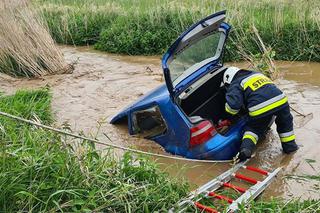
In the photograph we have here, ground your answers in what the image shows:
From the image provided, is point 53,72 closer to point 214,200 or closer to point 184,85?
point 184,85

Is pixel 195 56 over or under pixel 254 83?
over

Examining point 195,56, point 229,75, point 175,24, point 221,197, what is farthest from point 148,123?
point 175,24

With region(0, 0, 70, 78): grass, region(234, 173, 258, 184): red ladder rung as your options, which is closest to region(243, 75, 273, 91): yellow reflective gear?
region(234, 173, 258, 184): red ladder rung

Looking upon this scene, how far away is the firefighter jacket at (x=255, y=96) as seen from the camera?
5098 mm

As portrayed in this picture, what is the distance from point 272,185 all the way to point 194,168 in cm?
91

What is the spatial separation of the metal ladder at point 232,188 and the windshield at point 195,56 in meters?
1.35

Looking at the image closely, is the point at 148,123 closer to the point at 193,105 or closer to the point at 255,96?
the point at 193,105

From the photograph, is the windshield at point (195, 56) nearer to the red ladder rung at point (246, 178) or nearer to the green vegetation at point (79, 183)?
the red ladder rung at point (246, 178)

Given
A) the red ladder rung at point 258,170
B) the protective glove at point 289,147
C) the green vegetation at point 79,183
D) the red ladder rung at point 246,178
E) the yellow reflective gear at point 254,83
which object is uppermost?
the yellow reflective gear at point 254,83

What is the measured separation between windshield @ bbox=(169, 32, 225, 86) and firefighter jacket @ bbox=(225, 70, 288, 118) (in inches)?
25.7

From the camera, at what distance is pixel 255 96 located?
5.11 metres

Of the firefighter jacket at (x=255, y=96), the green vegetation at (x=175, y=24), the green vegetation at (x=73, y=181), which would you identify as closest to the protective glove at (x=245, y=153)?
the firefighter jacket at (x=255, y=96)

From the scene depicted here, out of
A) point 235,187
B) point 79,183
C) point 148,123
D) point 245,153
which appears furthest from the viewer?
Result: point 148,123

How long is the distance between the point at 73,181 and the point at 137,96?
13.6 ft
